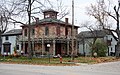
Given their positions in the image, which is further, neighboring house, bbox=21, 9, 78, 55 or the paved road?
neighboring house, bbox=21, 9, 78, 55

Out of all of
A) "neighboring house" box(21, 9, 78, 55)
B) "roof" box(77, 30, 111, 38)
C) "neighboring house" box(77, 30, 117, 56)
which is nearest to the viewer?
"neighboring house" box(21, 9, 78, 55)

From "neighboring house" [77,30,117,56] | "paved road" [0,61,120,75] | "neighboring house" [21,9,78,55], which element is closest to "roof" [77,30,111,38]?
"neighboring house" [77,30,117,56]

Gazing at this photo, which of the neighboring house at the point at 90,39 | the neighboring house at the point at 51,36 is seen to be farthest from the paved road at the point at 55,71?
the neighboring house at the point at 90,39

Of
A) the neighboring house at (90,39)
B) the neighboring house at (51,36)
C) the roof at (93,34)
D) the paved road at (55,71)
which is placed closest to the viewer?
the paved road at (55,71)

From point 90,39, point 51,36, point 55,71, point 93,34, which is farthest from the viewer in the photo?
point 90,39

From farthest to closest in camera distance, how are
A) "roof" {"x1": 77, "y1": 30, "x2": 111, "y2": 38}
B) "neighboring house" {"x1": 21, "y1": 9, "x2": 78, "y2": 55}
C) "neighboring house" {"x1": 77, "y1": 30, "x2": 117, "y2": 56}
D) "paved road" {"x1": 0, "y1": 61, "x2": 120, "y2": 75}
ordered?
1. "neighboring house" {"x1": 77, "y1": 30, "x2": 117, "y2": 56}
2. "roof" {"x1": 77, "y1": 30, "x2": 111, "y2": 38}
3. "neighboring house" {"x1": 21, "y1": 9, "x2": 78, "y2": 55}
4. "paved road" {"x1": 0, "y1": 61, "x2": 120, "y2": 75}

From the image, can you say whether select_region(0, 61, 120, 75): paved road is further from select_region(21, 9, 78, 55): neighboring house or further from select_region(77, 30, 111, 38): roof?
select_region(77, 30, 111, 38): roof

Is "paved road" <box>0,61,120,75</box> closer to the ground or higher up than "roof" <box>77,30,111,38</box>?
closer to the ground

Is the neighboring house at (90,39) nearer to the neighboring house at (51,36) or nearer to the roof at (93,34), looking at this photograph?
the roof at (93,34)

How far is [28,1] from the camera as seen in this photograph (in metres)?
39.9

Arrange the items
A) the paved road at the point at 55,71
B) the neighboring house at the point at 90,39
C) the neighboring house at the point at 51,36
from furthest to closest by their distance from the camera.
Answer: the neighboring house at the point at 90,39, the neighboring house at the point at 51,36, the paved road at the point at 55,71

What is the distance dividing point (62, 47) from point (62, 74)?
4225 cm

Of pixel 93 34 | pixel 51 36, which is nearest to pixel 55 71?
pixel 51 36

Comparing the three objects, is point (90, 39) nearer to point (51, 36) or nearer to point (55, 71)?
point (51, 36)
